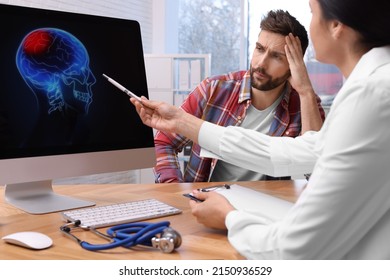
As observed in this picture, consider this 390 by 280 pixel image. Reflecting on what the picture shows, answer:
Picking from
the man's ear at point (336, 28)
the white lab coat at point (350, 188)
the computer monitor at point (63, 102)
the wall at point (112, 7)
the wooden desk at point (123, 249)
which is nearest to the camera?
the white lab coat at point (350, 188)

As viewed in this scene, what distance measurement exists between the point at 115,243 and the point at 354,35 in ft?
1.95

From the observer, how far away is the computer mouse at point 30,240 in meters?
1.03

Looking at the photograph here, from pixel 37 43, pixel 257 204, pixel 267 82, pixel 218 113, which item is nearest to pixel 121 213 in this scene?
pixel 257 204

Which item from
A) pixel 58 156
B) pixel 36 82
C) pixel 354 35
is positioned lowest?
pixel 58 156

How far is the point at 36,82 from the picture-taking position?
131 cm

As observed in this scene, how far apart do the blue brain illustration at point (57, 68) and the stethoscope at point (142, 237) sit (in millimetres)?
410

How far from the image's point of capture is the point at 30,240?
1.04 meters

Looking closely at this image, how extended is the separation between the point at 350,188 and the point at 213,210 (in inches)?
16.3

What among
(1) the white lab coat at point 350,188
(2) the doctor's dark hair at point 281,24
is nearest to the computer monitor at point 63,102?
(1) the white lab coat at point 350,188

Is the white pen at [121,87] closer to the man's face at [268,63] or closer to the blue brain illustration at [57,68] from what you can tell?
the blue brain illustration at [57,68]

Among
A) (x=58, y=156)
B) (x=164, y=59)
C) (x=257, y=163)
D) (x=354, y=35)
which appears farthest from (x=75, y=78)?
(x=164, y=59)

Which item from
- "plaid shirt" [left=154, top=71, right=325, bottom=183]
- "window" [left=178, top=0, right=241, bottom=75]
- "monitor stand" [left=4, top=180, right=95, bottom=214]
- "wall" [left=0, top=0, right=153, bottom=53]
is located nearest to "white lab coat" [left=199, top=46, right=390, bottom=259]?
"monitor stand" [left=4, top=180, right=95, bottom=214]

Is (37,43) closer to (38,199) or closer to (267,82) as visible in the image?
(38,199)

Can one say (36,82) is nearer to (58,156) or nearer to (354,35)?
(58,156)
